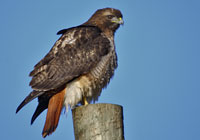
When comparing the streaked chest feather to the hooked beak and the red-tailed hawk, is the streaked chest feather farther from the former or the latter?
the hooked beak

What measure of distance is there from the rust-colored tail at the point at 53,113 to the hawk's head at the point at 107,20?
1720mm

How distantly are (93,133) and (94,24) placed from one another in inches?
134

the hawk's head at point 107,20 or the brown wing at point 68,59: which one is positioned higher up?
the hawk's head at point 107,20

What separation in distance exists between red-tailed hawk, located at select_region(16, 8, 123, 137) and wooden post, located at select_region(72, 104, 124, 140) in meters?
1.38

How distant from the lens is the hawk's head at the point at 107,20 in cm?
652

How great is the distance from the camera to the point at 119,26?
6.66 m

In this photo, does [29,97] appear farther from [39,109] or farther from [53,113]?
[39,109]

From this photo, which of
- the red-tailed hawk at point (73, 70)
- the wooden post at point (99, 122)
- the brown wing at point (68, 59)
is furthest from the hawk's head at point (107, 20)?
the wooden post at point (99, 122)

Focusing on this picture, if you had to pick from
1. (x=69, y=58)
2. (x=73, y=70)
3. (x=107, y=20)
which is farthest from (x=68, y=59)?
(x=107, y=20)

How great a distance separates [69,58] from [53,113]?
1.04 m

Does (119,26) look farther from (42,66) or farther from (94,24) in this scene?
(42,66)

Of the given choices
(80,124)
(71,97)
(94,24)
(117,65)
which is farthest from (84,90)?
(80,124)

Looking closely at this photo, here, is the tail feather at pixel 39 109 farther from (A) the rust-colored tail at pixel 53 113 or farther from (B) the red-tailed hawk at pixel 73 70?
(A) the rust-colored tail at pixel 53 113

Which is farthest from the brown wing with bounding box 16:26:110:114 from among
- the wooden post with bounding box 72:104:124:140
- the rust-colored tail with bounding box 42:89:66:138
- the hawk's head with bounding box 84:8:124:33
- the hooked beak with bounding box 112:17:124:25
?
the wooden post with bounding box 72:104:124:140
